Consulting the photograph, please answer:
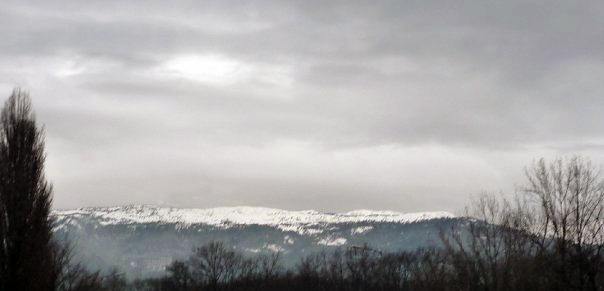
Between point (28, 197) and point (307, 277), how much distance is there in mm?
Answer: 124986

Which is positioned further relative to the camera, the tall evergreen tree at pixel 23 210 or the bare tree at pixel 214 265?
the bare tree at pixel 214 265

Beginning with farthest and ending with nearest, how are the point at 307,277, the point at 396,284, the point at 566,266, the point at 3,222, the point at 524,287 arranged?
the point at 307,277 → the point at 396,284 → the point at 524,287 → the point at 566,266 → the point at 3,222

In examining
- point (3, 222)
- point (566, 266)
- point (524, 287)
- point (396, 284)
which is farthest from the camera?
point (396, 284)

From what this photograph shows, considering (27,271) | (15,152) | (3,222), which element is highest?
(15,152)

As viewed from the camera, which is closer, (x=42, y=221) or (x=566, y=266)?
(x=42, y=221)

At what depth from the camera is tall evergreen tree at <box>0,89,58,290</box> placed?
997 inches

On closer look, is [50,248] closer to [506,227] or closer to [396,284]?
[506,227]

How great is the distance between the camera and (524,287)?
1962 inches

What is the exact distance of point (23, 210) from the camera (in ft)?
83.6

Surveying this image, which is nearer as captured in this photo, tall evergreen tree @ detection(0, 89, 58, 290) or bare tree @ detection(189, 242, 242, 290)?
tall evergreen tree @ detection(0, 89, 58, 290)

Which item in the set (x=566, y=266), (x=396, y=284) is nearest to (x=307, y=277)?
(x=396, y=284)

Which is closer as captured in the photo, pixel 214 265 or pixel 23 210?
pixel 23 210

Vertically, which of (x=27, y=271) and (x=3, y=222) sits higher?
(x=3, y=222)

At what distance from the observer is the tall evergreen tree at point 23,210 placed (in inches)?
997
